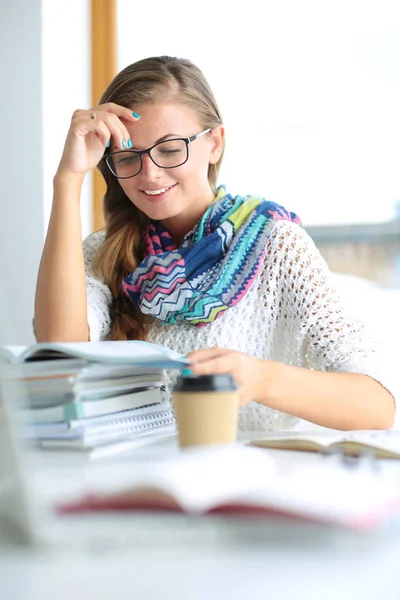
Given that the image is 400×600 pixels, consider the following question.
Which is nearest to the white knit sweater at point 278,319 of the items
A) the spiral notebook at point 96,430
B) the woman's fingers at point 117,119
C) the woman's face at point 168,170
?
the woman's face at point 168,170

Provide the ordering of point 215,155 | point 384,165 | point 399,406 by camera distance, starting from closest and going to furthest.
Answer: point 399,406 < point 215,155 < point 384,165

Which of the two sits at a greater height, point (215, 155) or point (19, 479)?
point (215, 155)

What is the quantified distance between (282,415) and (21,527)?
1.08 metres

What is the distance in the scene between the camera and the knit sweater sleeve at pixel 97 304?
1.57 m

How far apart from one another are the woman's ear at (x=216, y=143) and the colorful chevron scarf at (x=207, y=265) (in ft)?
0.32

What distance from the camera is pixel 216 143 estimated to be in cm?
169

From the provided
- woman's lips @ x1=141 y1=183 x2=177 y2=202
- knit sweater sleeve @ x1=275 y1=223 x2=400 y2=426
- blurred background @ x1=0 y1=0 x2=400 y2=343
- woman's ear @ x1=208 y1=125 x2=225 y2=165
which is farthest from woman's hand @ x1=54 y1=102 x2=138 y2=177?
blurred background @ x1=0 y1=0 x2=400 y2=343

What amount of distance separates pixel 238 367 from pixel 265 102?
7.59 feet

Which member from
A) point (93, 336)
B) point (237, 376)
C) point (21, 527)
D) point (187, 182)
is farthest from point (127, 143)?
point (21, 527)

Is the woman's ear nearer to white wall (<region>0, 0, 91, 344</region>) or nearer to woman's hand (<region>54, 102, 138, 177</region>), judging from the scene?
woman's hand (<region>54, 102, 138, 177</region>)

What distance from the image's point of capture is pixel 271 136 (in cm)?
298

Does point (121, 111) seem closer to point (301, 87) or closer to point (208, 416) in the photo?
point (208, 416)

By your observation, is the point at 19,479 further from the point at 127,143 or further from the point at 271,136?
the point at 271,136

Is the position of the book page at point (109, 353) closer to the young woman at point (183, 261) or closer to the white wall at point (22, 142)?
the young woman at point (183, 261)
